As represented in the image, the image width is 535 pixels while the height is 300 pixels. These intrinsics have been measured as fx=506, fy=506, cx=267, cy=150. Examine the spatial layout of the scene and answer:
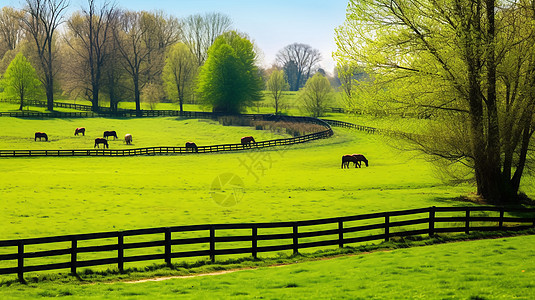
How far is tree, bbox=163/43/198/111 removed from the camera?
101 meters

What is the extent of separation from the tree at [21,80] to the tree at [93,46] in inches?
333

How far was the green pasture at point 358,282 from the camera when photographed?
10773mm

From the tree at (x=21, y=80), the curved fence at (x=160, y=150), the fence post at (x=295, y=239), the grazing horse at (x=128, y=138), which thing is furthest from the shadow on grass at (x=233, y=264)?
the tree at (x=21, y=80)

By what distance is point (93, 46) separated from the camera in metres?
98.2

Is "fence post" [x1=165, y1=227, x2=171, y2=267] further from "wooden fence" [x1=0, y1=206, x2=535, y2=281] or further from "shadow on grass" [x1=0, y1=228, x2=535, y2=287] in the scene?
"shadow on grass" [x1=0, y1=228, x2=535, y2=287]

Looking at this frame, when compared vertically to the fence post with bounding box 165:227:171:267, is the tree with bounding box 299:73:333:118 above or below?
above

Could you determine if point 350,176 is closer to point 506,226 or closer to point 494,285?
point 506,226

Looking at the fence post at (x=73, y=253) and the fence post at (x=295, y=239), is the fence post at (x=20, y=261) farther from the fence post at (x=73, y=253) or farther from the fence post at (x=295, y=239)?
the fence post at (x=295, y=239)

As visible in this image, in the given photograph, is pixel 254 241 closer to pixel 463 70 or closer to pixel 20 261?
pixel 20 261

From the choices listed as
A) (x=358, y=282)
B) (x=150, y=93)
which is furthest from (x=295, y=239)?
(x=150, y=93)

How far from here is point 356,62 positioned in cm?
2428

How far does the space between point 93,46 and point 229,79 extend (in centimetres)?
2881

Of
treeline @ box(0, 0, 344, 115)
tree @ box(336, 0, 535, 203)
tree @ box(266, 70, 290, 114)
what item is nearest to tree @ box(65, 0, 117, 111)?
treeline @ box(0, 0, 344, 115)

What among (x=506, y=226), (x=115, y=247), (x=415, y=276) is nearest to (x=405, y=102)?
(x=506, y=226)
